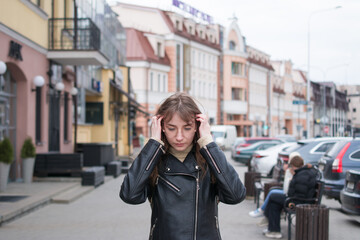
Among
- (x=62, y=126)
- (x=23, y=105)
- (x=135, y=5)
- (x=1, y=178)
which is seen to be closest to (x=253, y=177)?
(x=1, y=178)

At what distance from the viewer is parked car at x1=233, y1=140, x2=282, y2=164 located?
2788cm

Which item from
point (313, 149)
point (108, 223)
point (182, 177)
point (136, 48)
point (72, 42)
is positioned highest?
point (136, 48)

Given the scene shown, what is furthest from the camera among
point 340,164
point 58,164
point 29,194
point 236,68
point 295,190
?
point 236,68

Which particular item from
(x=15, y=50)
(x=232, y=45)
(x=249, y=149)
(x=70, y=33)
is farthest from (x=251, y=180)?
(x=232, y=45)

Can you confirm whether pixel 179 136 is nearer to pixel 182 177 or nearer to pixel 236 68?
pixel 182 177

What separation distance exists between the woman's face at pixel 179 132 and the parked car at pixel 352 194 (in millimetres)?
6682

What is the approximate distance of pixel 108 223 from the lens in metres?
9.70

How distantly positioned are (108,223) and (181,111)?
695cm

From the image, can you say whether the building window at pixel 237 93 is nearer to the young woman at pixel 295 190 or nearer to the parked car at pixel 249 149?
the parked car at pixel 249 149

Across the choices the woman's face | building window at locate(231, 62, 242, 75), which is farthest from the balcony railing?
building window at locate(231, 62, 242, 75)

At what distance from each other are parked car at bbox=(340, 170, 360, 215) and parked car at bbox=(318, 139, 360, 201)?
6.10ft

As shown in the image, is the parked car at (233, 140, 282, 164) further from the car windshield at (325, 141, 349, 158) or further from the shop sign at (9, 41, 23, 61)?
the car windshield at (325, 141, 349, 158)

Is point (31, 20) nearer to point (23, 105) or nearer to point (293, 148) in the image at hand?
point (23, 105)

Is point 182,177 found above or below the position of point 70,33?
below
